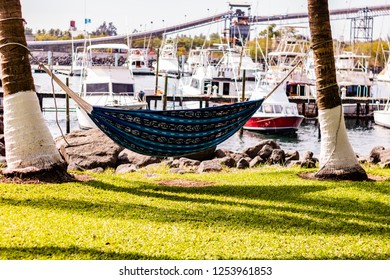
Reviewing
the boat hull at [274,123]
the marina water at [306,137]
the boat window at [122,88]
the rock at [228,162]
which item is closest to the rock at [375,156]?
the rock at [228,162]

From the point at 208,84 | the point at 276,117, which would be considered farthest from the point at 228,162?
the point at 208,84

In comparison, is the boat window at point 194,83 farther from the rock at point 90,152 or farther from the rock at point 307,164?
the rock at point 307,164

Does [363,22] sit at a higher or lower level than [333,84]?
higher

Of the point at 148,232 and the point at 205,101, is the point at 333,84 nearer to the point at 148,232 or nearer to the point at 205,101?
the point at 148,232

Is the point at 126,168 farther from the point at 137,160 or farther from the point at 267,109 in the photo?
the point at 267,109

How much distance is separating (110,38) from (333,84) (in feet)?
86.2

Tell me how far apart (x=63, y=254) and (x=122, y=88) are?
15.7 metres

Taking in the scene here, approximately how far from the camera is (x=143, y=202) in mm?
6398

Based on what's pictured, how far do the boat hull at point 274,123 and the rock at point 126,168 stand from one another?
13151 mm

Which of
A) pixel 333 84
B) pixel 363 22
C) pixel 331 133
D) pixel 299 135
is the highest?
pixel 363 22

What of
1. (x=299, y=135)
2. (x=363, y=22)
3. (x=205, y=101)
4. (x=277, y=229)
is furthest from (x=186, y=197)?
(x=363, y=22)

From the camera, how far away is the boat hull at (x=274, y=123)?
2291 centimetres

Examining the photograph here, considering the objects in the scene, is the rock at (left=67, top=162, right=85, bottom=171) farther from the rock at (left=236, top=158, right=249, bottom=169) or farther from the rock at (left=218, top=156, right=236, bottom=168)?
the rock at (left=236, top=158, right=249, bottom=169)
